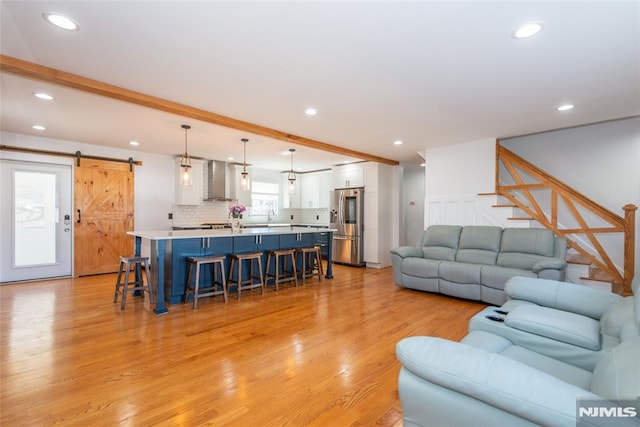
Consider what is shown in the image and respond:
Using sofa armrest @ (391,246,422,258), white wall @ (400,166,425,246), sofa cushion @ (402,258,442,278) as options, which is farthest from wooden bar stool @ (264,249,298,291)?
white wall @ (400,166,425,246)

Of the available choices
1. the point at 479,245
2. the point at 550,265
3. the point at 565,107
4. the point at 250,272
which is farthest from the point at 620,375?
the point at 250,272

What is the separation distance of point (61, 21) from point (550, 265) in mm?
5095

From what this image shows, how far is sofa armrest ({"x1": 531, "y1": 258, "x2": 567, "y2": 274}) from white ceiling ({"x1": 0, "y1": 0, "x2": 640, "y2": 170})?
1.83 m

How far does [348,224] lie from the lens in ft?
22.9

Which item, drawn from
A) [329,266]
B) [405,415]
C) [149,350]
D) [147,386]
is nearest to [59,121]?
[149,350]

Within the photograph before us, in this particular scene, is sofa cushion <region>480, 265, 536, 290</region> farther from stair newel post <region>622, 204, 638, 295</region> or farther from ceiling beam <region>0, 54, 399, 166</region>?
ceiling beam <region>0, 54, 399, 166</region>

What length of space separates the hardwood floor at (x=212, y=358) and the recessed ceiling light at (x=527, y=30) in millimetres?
2593

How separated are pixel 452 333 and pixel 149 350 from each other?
9.36ft

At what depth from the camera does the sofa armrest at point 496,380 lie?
899mm

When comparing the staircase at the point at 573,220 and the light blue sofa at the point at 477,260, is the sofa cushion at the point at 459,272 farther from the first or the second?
the staircase at the point at 573,220

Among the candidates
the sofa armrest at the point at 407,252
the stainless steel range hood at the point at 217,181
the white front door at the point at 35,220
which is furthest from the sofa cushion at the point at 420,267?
the white front door at the point at 35,220

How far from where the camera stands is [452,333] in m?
3.06

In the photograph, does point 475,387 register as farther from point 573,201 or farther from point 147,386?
point 573,201

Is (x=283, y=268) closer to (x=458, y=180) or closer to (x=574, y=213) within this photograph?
(x=458, y=180)
